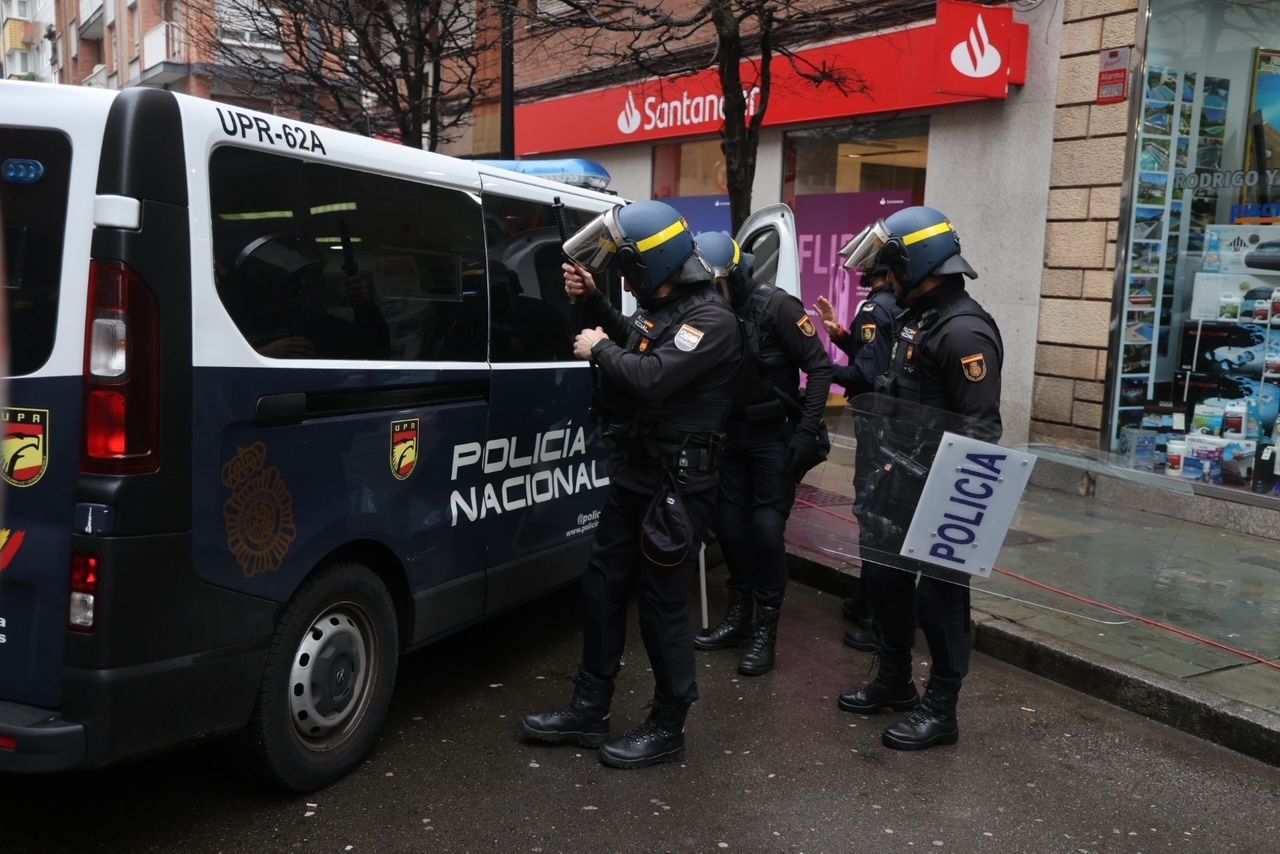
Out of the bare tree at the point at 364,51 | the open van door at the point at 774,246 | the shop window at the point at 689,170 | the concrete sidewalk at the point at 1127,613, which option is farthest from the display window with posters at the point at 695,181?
the concrete sidewalk at the point at 1127,613

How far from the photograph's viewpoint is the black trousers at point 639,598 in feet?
13.3

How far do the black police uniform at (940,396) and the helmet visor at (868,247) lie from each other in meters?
0.24

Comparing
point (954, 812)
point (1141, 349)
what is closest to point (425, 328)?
point (954, 812)

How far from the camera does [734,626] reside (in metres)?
5.46

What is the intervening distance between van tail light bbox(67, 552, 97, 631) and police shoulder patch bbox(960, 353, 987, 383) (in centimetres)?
284

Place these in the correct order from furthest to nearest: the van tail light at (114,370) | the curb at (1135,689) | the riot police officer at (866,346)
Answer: the riot police officer at (866,346)
the curb at (1135,689)
the van tail light at (114,370)

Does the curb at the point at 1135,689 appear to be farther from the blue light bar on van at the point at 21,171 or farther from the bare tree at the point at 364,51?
the bare tree at the point at 364,51

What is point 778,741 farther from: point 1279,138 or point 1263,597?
point 1279,138

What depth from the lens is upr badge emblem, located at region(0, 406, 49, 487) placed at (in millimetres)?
2961

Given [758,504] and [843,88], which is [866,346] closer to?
[758,504]

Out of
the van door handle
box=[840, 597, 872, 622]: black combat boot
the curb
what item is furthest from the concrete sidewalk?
the van door handle

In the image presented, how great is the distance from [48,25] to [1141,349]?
46.0 m

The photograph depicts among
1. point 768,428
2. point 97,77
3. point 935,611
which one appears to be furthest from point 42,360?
point 97,77

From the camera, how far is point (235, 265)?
10.5ft
